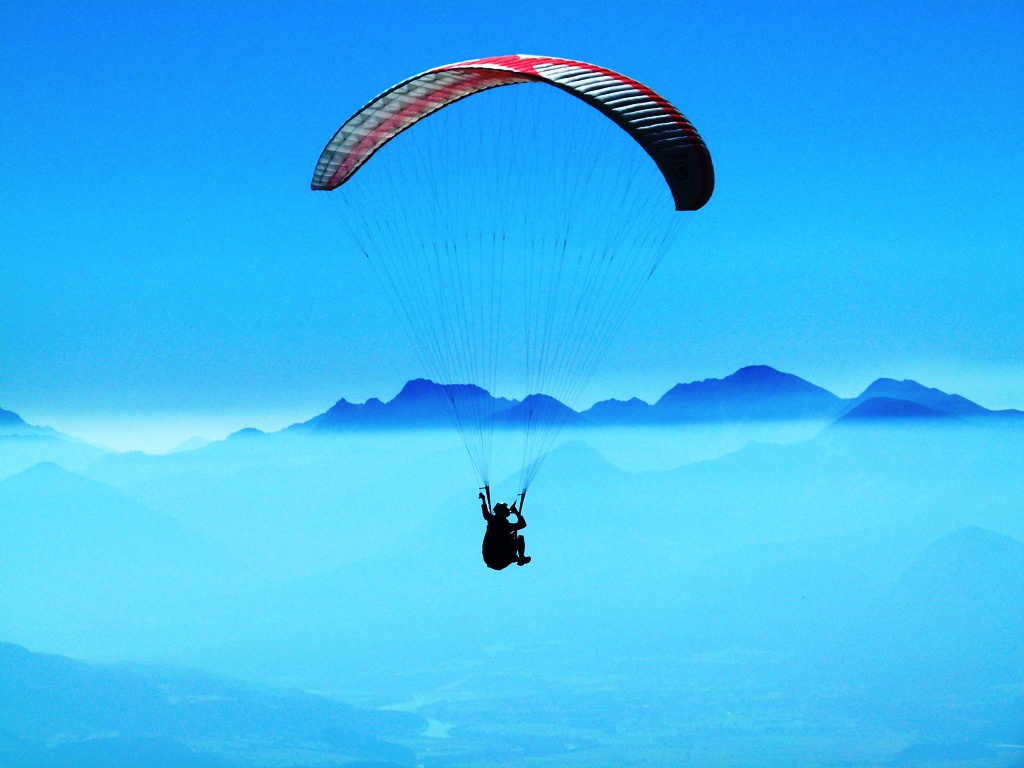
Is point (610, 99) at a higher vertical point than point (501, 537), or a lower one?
higher

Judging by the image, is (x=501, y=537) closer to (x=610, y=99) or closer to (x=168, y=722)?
(x=610, y=99)

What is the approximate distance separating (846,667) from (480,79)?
631 feet

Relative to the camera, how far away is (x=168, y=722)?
172250 mm

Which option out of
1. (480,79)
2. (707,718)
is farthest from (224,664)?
(480,79)

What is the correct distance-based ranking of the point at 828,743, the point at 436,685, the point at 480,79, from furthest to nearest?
the point at 436,685 → the point at 828,743 → the point at 480,79

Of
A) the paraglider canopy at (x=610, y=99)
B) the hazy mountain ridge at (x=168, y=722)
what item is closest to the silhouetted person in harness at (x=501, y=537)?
the paraglider canopy at (x=610, y=99)

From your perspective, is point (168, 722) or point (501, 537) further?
point (168, 722)

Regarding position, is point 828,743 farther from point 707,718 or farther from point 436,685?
point 436,685

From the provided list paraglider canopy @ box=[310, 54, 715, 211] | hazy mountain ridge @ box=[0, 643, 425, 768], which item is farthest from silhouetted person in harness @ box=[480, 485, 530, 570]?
hazy mountain ridge @ box=[0, 643, 425, 768]

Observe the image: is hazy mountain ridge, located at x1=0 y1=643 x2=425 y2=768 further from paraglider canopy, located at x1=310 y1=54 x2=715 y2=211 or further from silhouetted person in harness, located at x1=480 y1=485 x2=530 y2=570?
paraglider canopy, located at x1=310 y1=54 x2=715 y2=211

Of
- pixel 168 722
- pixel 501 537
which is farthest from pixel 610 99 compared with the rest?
pixel 168 722

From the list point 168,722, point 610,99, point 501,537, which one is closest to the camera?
point 610,99

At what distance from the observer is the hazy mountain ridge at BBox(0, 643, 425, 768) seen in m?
156

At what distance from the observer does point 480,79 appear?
16.2 meters
